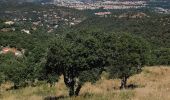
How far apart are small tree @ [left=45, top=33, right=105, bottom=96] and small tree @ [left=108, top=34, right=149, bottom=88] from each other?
6183mm

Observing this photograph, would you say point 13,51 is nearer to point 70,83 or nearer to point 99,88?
point 99,88

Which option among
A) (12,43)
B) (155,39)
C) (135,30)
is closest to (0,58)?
(12,43)

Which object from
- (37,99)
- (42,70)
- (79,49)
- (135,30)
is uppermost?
(79,49)

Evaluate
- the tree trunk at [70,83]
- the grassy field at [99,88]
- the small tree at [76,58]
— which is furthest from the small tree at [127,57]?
the tree trunk at [70,83]

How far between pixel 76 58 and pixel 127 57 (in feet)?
30.4

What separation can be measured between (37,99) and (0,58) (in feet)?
191

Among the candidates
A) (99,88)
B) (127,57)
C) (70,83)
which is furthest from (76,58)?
(127,57)

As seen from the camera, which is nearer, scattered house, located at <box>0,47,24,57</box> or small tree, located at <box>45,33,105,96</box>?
small tree, located at <box>45,33,105,96</box>

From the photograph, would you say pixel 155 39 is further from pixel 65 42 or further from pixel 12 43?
pixel 65 42

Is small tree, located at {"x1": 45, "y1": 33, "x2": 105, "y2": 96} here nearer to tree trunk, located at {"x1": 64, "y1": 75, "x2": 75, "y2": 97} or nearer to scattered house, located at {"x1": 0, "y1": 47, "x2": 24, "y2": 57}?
tree trunk, located at {"x1": 64, "y1": 75, "x2": 75, "y2": 97}

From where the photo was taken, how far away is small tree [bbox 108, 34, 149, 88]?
3173cm

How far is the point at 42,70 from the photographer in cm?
2531

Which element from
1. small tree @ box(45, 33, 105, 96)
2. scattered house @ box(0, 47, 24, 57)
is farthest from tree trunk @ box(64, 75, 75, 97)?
scattered house @ box(0, 47, 24, 57)

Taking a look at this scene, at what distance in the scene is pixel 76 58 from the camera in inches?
935
